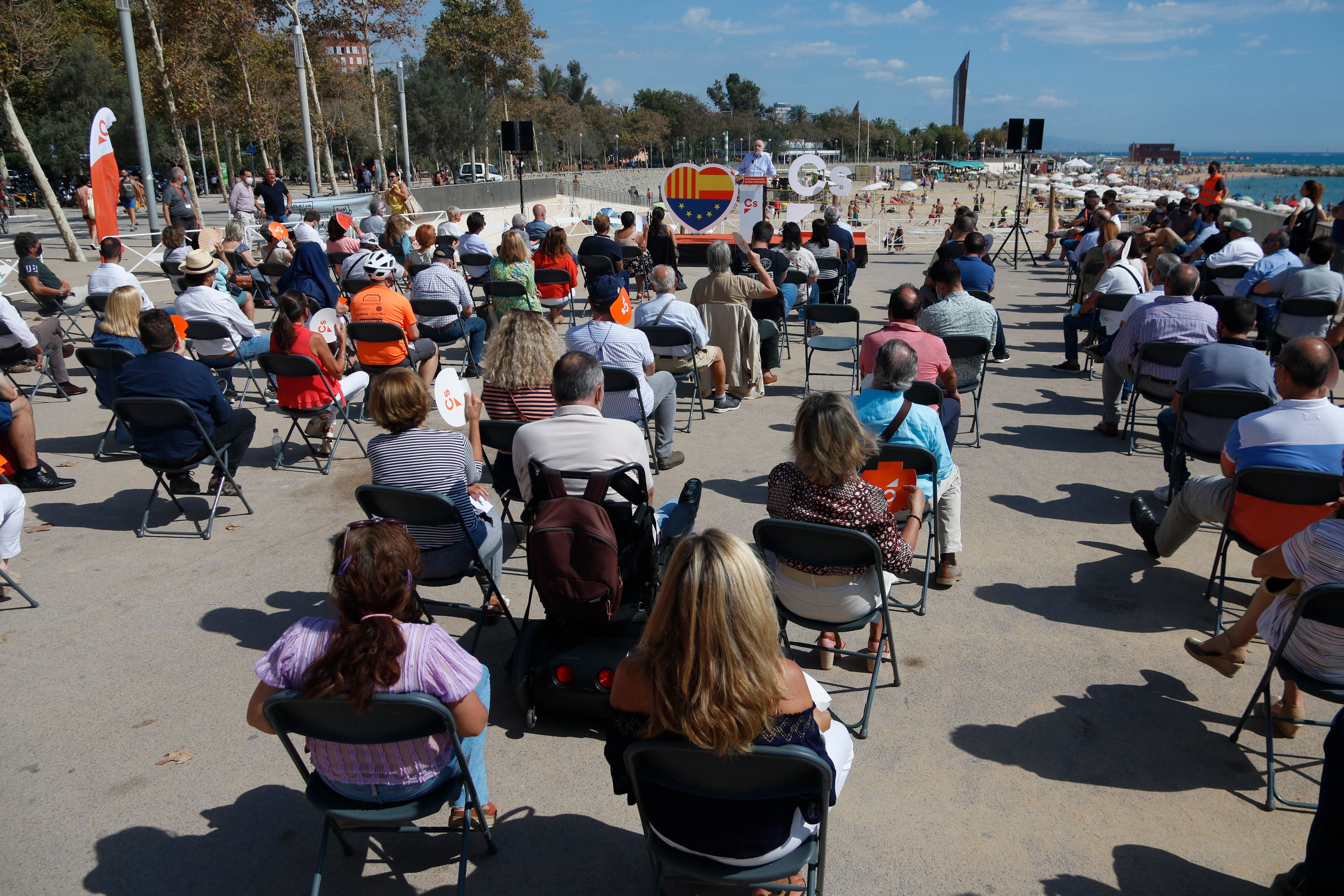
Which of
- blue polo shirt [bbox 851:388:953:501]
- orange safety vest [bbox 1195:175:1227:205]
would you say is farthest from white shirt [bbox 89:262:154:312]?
orange safety vest [bbox 1195:175:1227:205]

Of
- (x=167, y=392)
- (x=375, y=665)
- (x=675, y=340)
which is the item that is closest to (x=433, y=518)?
(x=375, y=665)

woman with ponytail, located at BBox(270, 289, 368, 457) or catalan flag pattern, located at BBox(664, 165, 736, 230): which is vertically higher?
catalan flag pattern, located at BBox(664, 165, 736, 230)

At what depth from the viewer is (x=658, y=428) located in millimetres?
6254

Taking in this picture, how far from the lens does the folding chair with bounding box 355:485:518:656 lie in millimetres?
→ 3525

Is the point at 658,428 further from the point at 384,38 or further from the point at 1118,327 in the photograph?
the point at 384,38

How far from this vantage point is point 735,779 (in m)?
1.96

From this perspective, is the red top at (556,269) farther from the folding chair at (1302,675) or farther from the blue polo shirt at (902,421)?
the folding chair at (1302,675)

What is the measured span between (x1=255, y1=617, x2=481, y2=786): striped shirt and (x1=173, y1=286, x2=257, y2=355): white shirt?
5853mm

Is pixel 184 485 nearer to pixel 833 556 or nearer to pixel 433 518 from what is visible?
pixel 433 518

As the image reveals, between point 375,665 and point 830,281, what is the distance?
9.72 m

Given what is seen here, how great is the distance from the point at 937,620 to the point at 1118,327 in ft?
17.0

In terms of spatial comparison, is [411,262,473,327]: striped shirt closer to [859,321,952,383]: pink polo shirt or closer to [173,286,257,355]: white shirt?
[173,286,257,355]: white shirt

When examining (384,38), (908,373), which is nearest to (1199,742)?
(908,373)

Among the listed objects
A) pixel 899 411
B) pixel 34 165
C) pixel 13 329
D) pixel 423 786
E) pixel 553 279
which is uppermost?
pixel 34 165
